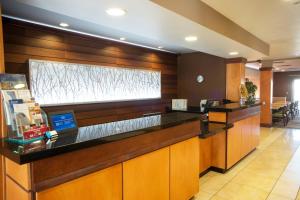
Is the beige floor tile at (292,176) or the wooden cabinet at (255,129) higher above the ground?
the wooden cabinet at (255,129)

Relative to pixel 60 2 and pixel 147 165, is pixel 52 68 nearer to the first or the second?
pixel 60 2

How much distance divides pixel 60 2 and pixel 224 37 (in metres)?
2.36

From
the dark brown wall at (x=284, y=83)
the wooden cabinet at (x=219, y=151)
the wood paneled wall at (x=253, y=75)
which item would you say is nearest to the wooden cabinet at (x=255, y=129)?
the wooden cabinet at (x=219, y=151)

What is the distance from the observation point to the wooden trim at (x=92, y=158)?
1333 mm

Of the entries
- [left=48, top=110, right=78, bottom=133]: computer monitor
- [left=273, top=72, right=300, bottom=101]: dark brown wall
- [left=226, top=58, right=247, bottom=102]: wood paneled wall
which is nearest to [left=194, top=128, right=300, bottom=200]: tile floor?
[left=226, top=58, right=247, bottom=102]: wood paneled wall

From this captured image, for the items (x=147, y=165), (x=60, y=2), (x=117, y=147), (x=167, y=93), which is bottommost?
(x=147, y=165)

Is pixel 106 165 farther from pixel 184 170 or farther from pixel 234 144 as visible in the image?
pixel 234 144

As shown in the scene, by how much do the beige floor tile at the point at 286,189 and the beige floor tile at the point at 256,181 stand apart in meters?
0.07

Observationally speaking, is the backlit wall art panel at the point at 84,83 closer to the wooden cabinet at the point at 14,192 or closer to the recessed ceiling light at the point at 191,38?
the recessed ceiling light at the point at 191,38

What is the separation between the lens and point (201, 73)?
6.81 meters

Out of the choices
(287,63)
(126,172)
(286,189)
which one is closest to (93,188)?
(126,172)

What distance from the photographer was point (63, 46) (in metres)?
4.16

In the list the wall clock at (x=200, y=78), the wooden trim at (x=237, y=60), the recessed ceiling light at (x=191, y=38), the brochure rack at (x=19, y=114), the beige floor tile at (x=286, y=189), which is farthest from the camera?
the wall clock at (x=200, y=78)

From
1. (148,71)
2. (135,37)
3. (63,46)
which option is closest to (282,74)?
(148,71)
